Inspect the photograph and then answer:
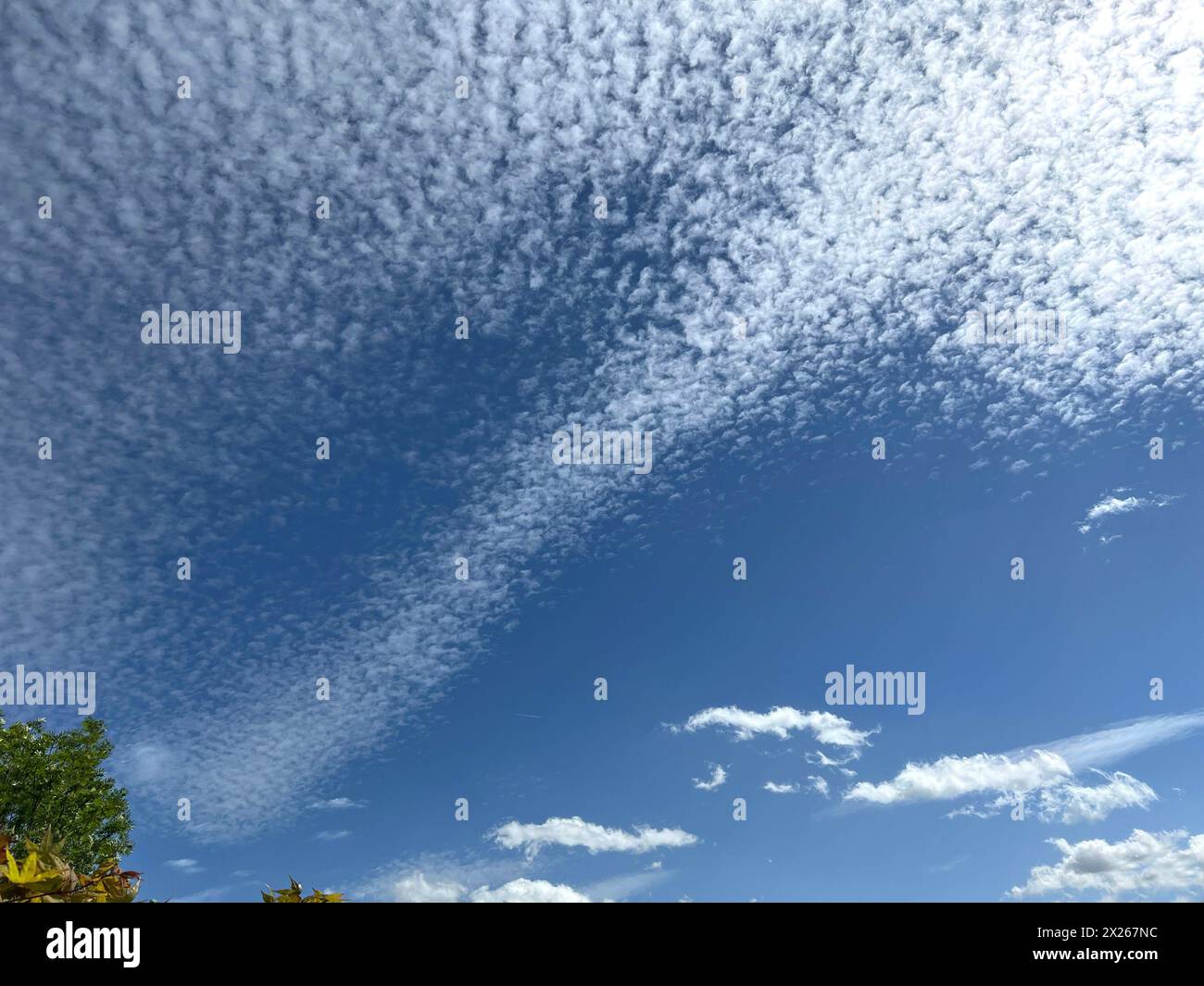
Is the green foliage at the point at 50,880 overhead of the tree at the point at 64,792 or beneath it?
overhead

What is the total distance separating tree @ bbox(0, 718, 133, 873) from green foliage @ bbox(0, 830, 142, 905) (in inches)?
1592

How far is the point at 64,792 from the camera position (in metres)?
38.9

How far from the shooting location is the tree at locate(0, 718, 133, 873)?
3759 cm

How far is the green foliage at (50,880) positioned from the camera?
339 cm

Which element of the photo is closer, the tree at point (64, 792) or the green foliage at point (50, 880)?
the green foliage at point (50, 880)

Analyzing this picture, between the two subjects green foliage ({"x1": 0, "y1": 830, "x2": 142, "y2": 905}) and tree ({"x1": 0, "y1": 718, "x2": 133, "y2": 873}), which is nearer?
green foliage ({"x1": 0, "y1": 830, "x2": 142, "y2": 905})

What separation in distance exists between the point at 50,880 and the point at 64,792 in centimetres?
4371

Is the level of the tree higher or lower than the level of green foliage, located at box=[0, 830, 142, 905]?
lower

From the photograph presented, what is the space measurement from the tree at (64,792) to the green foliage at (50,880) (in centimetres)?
4044
